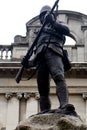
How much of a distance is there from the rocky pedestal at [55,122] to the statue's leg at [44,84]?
1.74ft

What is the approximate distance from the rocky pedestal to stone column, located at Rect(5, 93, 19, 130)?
14325 mm

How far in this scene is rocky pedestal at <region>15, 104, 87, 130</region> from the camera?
257 inches

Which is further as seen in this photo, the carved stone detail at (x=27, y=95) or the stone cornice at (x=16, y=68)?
the carved stone detail at (x=27, y=95)

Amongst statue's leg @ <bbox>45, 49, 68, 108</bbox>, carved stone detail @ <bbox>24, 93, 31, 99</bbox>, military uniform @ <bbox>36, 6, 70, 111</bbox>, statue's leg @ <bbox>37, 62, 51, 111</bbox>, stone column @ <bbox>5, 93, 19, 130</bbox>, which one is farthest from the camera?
carved stone detail @ <bbox>24, 93, 31, 99</bbox>

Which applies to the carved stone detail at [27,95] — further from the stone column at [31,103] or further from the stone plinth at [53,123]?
the stone plinth at [53,123]

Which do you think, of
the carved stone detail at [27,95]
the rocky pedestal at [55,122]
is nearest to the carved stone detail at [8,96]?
the carved stone detail at [27,95]

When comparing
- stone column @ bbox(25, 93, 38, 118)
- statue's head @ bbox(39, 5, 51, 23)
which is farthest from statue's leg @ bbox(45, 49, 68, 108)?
stone column @ bbox(25, 93, 38, 118)

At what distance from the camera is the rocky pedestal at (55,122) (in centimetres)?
653

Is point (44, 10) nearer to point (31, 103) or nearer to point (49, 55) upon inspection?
point (49, 55)

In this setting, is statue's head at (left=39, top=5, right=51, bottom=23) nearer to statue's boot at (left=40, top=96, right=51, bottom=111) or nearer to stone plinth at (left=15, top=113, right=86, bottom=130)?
statue's boot at (left=40, top=96, right=51, bottom=111)

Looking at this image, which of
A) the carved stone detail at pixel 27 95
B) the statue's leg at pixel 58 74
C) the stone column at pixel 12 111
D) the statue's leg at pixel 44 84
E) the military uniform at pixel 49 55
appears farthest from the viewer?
the carved stone detail at pixel 27 95

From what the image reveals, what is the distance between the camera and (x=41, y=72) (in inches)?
293

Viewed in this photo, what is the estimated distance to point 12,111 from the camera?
71.1ft

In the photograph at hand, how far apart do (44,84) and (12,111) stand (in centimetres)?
1436
